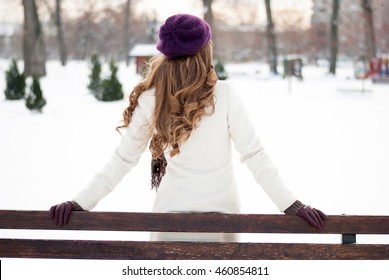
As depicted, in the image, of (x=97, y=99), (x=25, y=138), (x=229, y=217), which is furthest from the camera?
(x=97, y=99)

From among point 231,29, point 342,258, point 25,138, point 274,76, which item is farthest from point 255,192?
point 231,29

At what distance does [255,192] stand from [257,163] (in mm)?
4861

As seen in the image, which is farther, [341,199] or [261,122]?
[261,122]

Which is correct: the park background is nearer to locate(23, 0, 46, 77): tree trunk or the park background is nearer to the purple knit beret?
locate(23, 0, 46, 77): tree trunk

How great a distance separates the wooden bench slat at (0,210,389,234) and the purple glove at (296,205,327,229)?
3 cm

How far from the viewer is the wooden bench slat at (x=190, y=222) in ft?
8.19

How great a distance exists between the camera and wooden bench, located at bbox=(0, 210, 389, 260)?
250 centimetres

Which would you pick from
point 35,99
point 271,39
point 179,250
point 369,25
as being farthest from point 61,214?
point 271,39

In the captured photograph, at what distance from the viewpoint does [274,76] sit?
31938mm

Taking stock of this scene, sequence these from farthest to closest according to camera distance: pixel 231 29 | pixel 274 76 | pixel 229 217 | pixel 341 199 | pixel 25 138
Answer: pixel 231 29 < pixel 274 76 < pixel 25 138 < pixel 341 199 < pixel 229 217

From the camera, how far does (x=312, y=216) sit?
8.20 ft

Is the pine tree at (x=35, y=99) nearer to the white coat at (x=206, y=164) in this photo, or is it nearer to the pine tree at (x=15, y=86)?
the pine tree at (x=15, y=86)

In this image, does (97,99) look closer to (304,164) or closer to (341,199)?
(304,164)

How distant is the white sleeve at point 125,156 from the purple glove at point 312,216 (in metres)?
0.72
